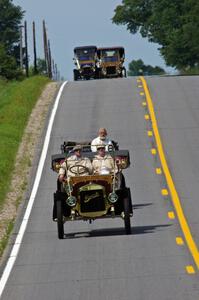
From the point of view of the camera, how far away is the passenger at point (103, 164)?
22.0 m

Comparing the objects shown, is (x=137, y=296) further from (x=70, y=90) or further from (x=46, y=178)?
(x=70, y=90)

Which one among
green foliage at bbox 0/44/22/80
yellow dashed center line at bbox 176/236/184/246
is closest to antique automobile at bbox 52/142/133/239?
yellow dashed center line at bbox 176/236/184/246

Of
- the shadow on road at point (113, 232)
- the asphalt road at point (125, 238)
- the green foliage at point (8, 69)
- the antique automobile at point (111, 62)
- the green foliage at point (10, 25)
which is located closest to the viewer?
the asphalt road at point (125, 238)

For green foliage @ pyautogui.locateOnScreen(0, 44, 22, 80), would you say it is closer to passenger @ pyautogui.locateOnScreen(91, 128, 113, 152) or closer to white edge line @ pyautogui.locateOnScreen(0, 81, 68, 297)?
white edge line @ pyautogui.locateOnScreen(0, 81, 68, 297)

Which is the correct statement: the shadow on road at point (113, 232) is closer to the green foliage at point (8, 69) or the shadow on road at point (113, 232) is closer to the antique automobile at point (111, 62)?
the antique automobile at point (111, 62)

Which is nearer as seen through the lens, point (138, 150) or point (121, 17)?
point (138, 150)

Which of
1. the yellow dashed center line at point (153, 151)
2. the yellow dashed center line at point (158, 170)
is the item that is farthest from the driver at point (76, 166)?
the yellow dashed center line at point (153, 151)

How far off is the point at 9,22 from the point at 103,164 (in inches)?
5664

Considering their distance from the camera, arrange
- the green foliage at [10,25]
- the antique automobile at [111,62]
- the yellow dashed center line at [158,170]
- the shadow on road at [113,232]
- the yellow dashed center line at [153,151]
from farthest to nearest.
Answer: the green foliage at [10,25] → the antique automobile at [111,62] → the yellow dashed center line at [153,151] → the yellow dashed center line at [158,170] → the shadow on road at [113,232]

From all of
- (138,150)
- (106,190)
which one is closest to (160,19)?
(138,150)

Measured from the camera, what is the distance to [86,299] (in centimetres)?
1563

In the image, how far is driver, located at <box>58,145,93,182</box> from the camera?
2191cm

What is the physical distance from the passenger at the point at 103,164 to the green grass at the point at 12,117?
21.1 ft

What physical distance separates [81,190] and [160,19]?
103m
